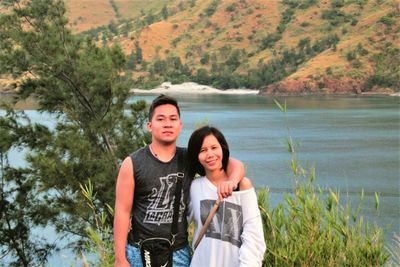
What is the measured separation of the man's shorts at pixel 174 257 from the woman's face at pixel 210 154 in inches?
16.5

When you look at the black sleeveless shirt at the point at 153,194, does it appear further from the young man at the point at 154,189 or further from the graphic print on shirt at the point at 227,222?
the graphic print on shirt at the point at 227,222

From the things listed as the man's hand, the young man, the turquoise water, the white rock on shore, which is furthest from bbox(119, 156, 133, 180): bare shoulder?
the white rock on shore

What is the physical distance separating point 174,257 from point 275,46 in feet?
347

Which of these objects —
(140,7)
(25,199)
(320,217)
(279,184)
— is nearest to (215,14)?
(140,7)

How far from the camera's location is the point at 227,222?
2.66 meters

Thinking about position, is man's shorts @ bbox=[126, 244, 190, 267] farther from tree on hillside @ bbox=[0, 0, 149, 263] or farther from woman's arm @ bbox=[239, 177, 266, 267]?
tree on hillside @ bbox=[0, 0, 149, 263]

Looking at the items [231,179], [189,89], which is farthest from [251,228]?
[189,89]

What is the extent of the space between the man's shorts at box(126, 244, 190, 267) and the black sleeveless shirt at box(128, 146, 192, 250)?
35mm

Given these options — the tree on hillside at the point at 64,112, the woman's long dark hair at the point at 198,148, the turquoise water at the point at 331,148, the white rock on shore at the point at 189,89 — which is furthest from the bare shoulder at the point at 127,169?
the white rock on shore at the point at 189,89

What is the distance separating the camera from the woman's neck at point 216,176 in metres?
2.74

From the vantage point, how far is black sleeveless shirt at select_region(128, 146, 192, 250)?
2691mm

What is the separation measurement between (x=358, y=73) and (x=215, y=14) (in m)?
47.5

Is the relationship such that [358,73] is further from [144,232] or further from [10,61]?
[144,232]

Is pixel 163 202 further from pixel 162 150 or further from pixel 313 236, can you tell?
pixel 313 236
